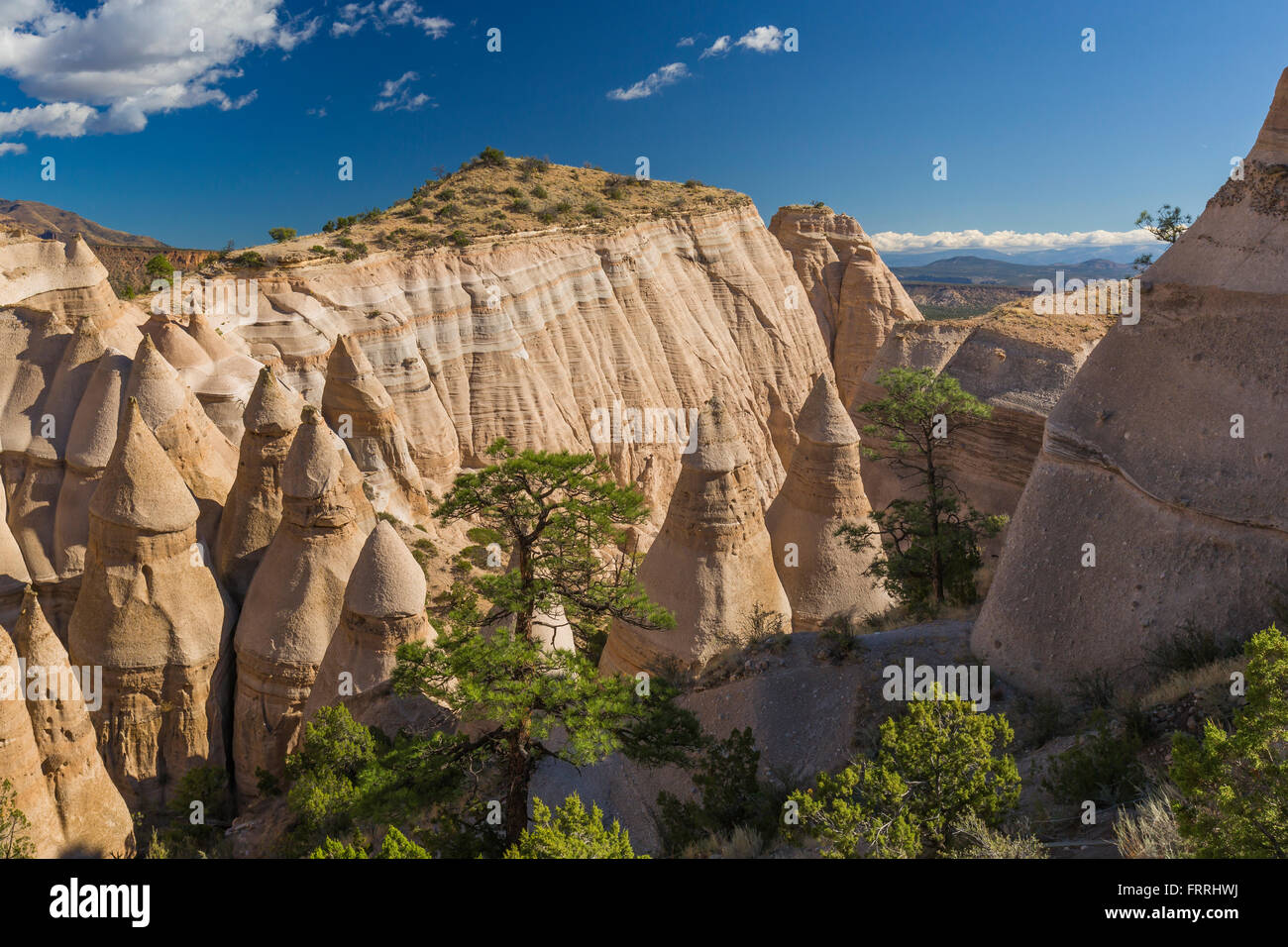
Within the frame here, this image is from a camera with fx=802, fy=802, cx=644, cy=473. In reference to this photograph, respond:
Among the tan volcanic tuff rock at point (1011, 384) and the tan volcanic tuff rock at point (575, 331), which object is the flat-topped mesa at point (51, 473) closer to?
the tan volcanic tuff rock at point (575, 331)

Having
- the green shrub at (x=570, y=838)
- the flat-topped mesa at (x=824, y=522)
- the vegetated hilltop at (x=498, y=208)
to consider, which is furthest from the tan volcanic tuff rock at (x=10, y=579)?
the flat-topped mesa at (x=824, y=522)

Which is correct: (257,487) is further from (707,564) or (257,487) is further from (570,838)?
(570,838)

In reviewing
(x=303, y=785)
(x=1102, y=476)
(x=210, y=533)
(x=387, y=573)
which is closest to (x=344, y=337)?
(x=210, y=533)

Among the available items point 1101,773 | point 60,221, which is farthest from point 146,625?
point 60,221

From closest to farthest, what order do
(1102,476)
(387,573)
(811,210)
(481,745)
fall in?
(481,745)
(1102,476)
(387,573)
(811,210)

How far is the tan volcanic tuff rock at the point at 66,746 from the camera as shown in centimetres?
1092

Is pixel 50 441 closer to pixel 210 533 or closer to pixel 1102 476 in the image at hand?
pixel 210 533

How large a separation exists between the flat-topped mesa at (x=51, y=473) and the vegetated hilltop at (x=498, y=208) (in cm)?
711

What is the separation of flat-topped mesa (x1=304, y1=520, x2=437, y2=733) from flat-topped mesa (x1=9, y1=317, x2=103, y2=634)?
775cm

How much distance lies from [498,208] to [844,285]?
63.1ft

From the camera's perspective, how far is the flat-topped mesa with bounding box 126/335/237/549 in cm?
1683
